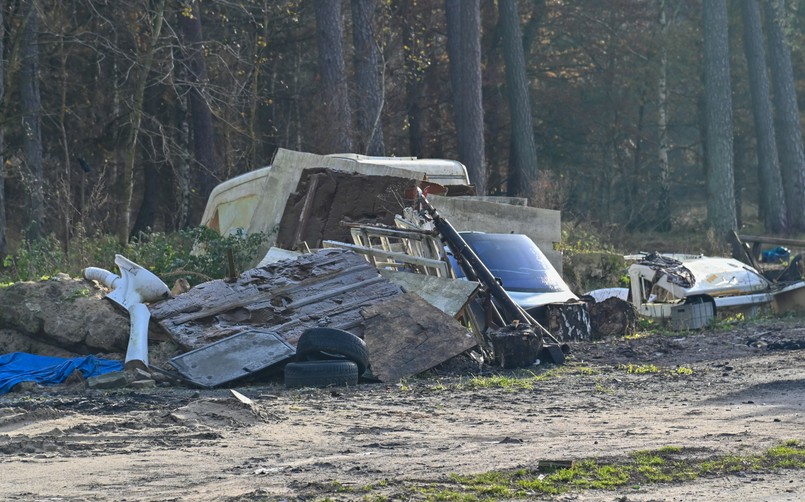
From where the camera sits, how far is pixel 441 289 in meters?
14.2

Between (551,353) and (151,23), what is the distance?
13549mm

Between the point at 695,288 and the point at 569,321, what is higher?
the point at 695,288

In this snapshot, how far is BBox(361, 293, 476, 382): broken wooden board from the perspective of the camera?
502 inches

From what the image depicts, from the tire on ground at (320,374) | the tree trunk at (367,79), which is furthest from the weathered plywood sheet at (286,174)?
the tree trunk at (367,79)

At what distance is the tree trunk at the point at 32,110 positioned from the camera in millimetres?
26562

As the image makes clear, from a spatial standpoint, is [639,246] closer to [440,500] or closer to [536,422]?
[536,422]

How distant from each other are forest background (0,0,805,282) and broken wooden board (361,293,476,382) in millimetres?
10370

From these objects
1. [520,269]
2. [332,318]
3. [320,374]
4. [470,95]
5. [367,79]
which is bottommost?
[320,374]

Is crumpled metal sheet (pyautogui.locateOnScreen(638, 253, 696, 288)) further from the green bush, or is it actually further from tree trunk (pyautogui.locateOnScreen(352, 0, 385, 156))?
tree trunk (pyautogui.locateOnScreen(352, 0, 385, 156))

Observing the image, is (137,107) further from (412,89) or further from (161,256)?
(412,89)

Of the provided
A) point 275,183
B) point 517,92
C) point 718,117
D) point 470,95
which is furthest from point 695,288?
point 517,92

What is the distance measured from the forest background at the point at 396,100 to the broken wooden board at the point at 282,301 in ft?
28.4

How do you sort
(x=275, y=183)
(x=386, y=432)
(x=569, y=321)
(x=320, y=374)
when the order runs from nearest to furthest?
(x=386, y=432), (x=320, y=374), (x=569, y=321), (x=275, y=183)

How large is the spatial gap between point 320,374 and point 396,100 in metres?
25.5
